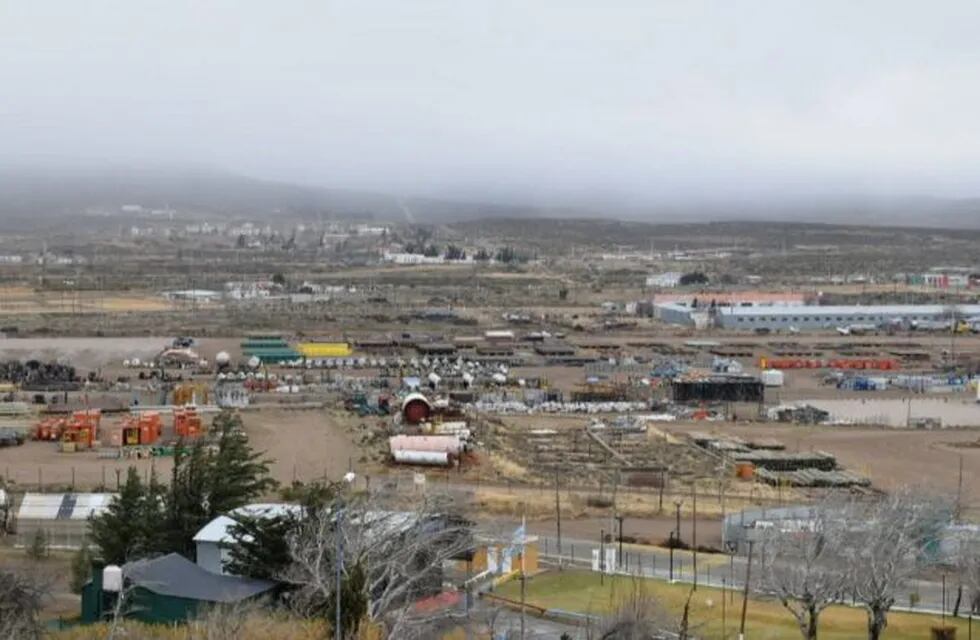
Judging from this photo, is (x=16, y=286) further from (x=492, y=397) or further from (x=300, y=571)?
(x=300, y=571)

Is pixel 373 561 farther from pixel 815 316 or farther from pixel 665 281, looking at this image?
pixel 665 281

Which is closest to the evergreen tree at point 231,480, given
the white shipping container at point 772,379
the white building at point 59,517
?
the white building at point 59,517

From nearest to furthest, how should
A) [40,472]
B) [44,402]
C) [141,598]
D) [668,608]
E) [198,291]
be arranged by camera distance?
[141,598] < [668,608] < [40,472] < [44,402] < [198,291]

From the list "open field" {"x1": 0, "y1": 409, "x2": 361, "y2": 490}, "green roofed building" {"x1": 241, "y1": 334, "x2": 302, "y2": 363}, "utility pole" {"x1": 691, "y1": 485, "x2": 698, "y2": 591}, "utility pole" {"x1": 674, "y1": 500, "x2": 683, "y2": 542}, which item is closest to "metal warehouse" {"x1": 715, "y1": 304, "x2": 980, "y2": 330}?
"green roofed building" {"x1": 241, "y1": 334, "x2": 302, "y2": 363}

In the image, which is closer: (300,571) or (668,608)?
(300,571)

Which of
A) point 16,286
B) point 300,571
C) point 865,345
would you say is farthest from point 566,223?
point 300,571

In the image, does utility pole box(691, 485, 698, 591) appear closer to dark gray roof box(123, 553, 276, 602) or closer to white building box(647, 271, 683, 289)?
dark gray roof box(123, 553, 276, 602)

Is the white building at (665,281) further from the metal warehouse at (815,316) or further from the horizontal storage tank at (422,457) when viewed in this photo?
the horizontal storage tank at (422,457)
